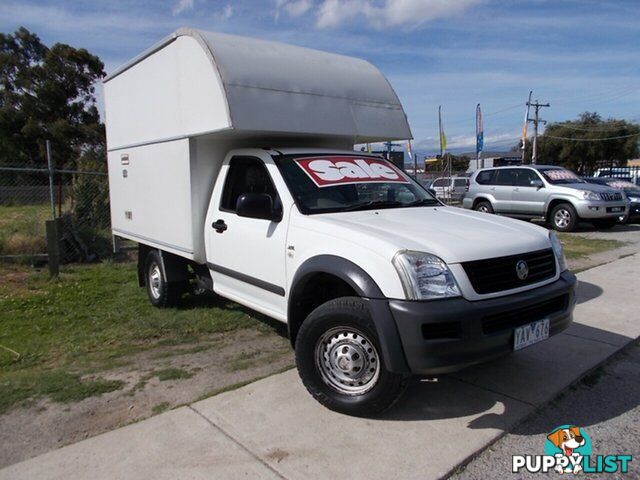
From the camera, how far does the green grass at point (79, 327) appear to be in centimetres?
420

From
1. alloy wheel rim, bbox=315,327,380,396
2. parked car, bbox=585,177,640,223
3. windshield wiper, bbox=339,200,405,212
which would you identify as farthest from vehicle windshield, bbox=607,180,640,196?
alloy wheel rim, bbox=315,327,380,396

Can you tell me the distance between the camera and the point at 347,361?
3434mm

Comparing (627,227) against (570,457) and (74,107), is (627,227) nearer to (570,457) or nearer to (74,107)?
(570,457)

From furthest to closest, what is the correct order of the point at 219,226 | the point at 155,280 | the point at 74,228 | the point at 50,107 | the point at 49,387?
the point at 50,107 < the point at 74,228 < the point at 155,280 < the point at 219,226 < the point at 49,387

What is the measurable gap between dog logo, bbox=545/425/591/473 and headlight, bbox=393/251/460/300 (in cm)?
111

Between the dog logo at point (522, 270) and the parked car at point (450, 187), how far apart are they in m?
21.8

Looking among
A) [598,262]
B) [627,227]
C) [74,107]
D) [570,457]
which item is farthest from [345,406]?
[74,107]

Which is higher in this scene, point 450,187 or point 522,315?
point 450,187

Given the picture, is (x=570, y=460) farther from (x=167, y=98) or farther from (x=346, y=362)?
(x=167, y=98)

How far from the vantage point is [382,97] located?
5637mm

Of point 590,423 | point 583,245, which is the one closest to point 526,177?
point 583,245

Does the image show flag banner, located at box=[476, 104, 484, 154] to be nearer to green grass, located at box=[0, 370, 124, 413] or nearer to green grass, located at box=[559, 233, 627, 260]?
green grass, located at box=[559, 233, 627, 260]

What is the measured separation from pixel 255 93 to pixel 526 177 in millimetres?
11601

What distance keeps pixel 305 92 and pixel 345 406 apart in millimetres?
2934
